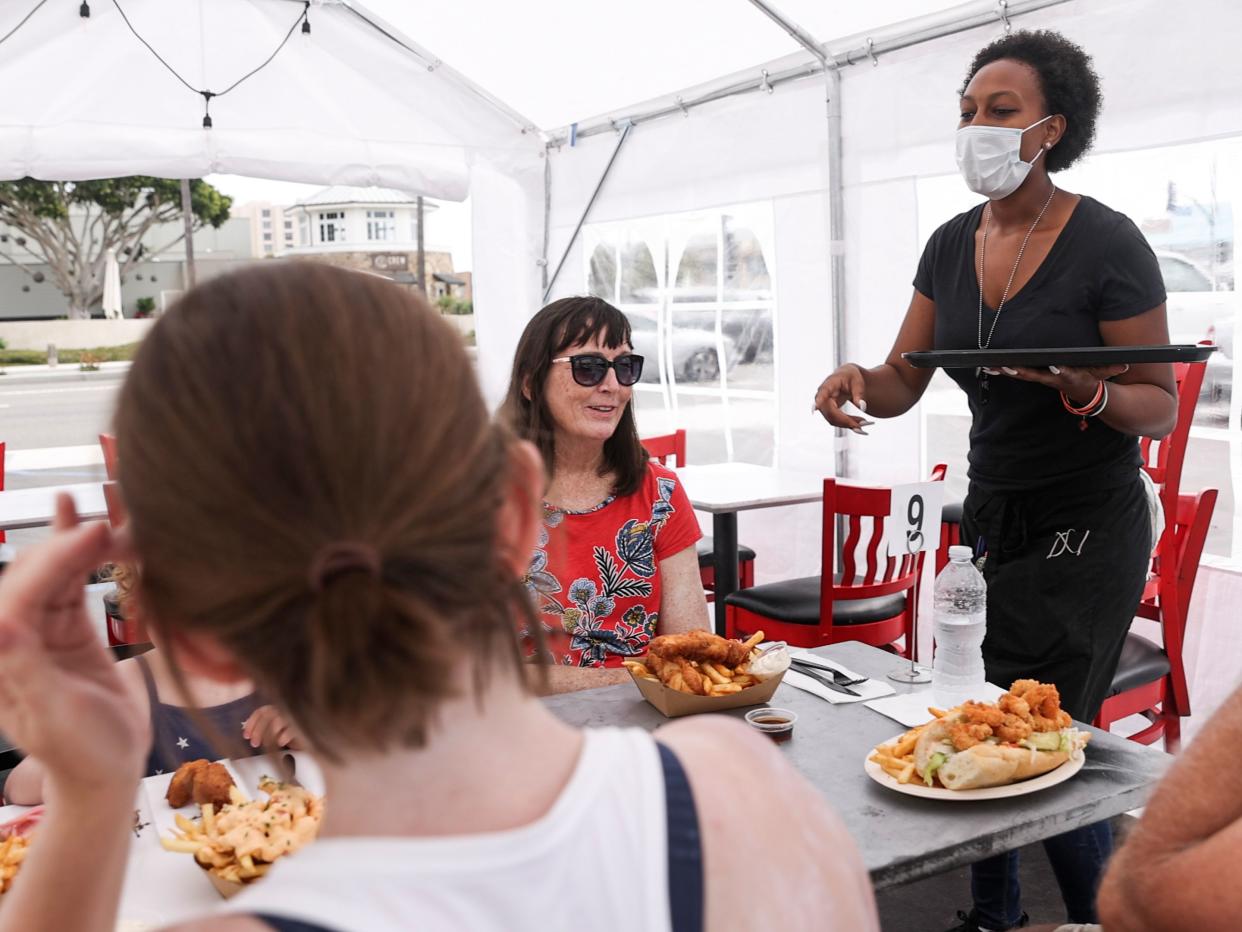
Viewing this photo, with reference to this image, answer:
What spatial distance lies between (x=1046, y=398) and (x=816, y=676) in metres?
0.96

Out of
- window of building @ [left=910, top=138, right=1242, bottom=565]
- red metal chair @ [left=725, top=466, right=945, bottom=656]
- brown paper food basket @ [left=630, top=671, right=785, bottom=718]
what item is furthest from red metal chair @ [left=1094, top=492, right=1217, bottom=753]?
brown paper food basket @ [left=630, top=671, right=785, bottom=718]

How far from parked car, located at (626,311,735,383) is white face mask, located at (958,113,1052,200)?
3.33 metres

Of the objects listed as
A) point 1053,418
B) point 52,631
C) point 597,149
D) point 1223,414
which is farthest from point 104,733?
point 597,149

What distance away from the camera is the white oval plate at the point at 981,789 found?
168 cm

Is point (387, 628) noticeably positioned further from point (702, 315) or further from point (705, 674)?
point (702, 315)

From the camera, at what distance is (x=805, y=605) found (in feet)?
14.0

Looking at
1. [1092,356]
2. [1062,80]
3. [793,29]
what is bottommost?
[1092,356]

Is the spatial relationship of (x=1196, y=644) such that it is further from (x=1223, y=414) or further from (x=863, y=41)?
(x=863, y=41)

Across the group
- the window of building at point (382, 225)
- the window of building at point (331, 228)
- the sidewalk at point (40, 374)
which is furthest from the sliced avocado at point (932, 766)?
the window of building at point (382, 225)

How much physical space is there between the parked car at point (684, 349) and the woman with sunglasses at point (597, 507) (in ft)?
10.8

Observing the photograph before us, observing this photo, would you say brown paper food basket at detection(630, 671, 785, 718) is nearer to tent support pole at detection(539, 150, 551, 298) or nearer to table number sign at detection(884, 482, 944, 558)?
table number sign at detection(884, 482, 944, 558)

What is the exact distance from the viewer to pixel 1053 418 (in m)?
2.71

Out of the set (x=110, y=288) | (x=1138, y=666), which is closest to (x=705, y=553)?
(x=1138, y=666)

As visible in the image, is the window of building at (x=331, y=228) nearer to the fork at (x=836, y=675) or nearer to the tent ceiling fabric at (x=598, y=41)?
the tent ceiling fabric at (x=598, y=41)
